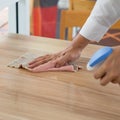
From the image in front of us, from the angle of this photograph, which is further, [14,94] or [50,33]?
[50,33]

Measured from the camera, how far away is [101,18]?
98cm

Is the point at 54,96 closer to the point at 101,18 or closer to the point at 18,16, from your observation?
the point at 101,18

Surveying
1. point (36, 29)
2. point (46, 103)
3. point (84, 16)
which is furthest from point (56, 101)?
point (36, 29)

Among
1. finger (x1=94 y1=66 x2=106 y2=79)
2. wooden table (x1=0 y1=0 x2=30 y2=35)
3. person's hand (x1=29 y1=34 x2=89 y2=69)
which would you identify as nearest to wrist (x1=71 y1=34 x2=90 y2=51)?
person's hand (x1=29 y1=34 x2=89 y2=69)

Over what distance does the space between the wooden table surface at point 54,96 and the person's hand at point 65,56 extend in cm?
5

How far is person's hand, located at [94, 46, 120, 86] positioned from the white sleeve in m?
0.39

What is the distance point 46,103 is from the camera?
2.36 ft

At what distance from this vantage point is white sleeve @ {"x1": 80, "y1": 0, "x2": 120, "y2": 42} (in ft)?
3.14

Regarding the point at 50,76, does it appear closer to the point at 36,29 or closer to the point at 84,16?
the point at 84,16

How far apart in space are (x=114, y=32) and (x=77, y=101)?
2.13m

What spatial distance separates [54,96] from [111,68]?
0.74ft

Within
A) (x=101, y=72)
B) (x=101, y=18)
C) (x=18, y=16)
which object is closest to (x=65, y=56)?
(x=101, y=18)

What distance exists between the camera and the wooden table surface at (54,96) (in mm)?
673

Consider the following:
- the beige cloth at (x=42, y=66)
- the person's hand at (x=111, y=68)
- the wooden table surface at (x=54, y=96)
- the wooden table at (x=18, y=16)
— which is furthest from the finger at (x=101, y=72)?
the wooden table at (x=18, y=16)
